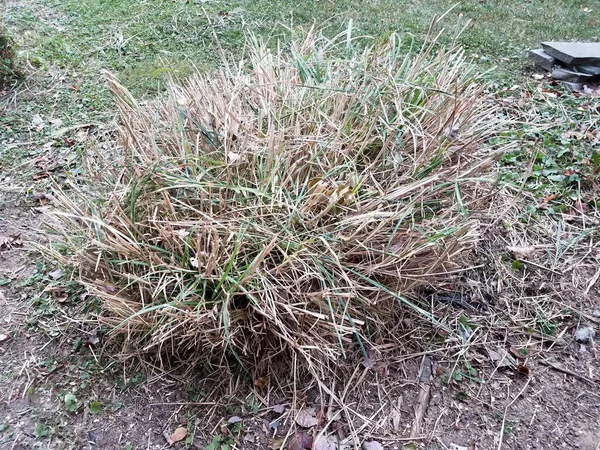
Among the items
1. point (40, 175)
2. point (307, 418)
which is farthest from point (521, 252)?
point (40, 175)

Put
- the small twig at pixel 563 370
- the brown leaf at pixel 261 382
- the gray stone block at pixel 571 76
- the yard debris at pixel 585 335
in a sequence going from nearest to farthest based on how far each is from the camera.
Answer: the brown leaf at pixel 261 382, the small twig at pixel 563 370, the yard debris at pixel 585 335, the gray stone block at pixel 571 76

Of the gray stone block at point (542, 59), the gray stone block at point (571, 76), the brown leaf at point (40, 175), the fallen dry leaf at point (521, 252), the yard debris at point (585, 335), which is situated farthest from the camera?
the gray stone block at point (542, 59)

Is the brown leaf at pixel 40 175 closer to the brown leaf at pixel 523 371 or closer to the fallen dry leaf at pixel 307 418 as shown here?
the fallen dry leaf at pixel 307 418

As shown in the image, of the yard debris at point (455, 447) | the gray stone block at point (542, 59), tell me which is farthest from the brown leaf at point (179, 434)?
the gray stone block at point (542, 59)

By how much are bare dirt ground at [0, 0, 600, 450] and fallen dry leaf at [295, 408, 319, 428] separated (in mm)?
13

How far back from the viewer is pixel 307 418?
1.88 meters

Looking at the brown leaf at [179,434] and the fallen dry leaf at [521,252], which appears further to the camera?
the fallen dry leaf at [521,252]

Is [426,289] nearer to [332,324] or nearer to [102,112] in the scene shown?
[332,324]

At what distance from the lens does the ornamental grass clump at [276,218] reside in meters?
1.79

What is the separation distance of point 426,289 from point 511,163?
3.98 ft

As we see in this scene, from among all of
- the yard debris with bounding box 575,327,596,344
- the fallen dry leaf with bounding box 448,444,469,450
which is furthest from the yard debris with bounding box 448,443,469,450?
the yard debris with bounding box 575,327,596,344

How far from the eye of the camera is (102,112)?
353cm

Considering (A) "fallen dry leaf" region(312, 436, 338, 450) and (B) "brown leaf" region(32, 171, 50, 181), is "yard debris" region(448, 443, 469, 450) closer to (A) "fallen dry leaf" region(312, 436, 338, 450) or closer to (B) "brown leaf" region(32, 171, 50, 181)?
(A) "fallen dry leaf" region(312, 436, 338, 450)

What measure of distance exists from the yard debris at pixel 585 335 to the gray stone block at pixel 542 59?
2.62 m
